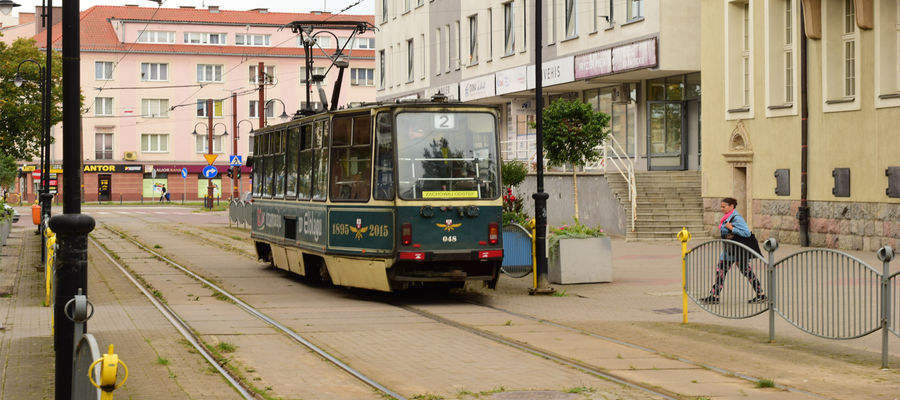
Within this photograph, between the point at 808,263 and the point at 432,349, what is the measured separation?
12.8ft

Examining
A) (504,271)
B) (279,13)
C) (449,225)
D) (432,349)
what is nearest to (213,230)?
(504,271)

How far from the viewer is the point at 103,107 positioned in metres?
89.2

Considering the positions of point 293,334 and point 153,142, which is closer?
point 293,334

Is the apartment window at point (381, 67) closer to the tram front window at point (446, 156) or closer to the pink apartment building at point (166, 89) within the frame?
the pink apartment building at point (166, 89)

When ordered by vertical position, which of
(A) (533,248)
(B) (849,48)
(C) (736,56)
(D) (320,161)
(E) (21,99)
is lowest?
(A) (533,248)

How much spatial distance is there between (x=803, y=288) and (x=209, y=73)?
8318cm

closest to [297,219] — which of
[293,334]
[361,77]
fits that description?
[293,334]

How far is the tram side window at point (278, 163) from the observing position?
21222 mm

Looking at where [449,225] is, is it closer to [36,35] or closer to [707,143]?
[707,143]

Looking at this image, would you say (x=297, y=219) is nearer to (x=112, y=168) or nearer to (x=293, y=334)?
(x=293, y=334)

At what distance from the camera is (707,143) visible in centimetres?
3142

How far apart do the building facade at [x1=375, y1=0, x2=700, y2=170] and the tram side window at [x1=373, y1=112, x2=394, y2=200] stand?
55.7 feet

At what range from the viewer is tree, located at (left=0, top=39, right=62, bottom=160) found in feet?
175

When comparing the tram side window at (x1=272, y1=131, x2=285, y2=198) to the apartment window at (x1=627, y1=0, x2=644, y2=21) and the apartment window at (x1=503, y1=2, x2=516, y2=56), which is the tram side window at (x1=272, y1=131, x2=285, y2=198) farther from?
the apartment window at (x1=503, y1=2, x2=516, y2=56)
